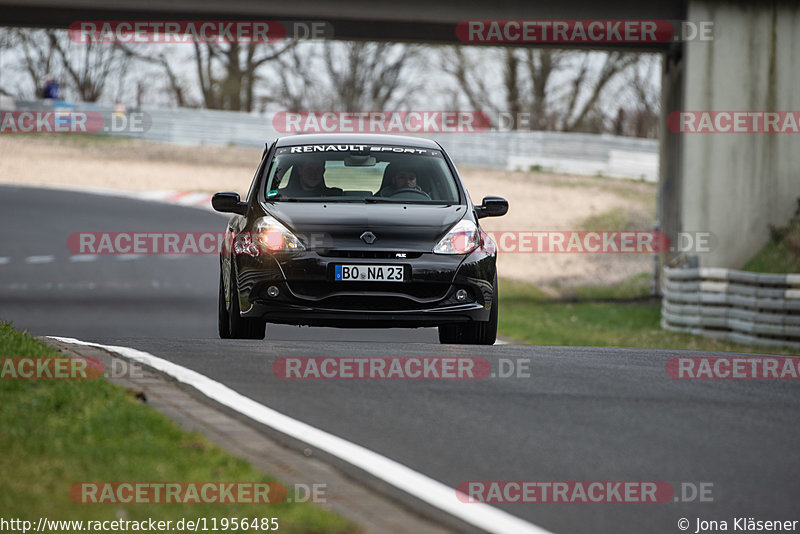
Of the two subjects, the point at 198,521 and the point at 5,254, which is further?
the point at 5,254

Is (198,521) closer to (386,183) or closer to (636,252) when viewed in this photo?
(386,183)

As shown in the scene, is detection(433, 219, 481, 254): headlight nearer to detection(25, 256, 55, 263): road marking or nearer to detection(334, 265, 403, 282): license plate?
detection(334, 265, 403, 282): license plate

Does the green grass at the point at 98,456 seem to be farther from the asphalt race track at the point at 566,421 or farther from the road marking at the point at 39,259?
the road marking at the point at 39,259

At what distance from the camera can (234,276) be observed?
1005cm

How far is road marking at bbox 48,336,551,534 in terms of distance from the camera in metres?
5.19

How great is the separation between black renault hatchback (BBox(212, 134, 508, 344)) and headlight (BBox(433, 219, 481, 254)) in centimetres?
1

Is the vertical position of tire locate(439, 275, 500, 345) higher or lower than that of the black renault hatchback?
lower

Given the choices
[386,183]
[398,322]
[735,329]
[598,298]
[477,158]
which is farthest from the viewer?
[477,158]

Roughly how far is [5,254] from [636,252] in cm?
1716

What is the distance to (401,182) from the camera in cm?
1066

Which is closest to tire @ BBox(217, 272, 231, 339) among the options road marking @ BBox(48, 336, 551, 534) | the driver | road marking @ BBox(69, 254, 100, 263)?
the driver

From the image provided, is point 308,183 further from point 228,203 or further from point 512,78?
point 512,78

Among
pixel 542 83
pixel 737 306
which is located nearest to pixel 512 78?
pixel 542 83

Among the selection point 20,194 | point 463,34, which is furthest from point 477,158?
point 463,34
